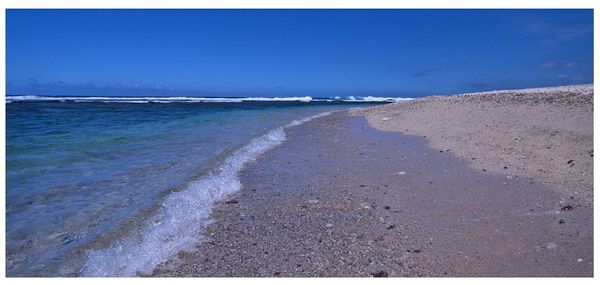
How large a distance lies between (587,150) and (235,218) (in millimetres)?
5658

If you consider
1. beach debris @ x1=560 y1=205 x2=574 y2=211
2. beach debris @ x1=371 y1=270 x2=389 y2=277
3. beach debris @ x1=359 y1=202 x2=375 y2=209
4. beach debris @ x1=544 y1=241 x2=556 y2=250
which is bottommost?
beach debris @ x1=371 y1=270 x2=389 y2=277

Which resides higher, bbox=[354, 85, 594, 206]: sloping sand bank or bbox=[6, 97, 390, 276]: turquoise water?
bbox=[354, 85, 594, 206]: sloping sand bank

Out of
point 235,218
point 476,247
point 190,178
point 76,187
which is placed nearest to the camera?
point 476,247

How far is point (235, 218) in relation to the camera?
13.0 feet

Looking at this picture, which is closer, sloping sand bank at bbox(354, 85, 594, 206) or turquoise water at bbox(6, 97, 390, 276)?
turquoise water at bbox(6, 97, 390, 276)

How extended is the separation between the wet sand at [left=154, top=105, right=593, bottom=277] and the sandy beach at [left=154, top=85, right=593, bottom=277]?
0.01 metres

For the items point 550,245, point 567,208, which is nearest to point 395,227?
point 550,245

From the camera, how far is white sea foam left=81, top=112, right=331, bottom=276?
3016mm

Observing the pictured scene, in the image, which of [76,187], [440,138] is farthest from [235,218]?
[440,138]

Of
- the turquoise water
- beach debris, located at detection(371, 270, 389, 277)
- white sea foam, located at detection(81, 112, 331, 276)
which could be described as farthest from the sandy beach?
the turquoise water

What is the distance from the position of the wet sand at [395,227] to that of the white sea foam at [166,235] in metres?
0.17

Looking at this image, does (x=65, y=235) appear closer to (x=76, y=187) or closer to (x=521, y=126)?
(x=76, y=187)

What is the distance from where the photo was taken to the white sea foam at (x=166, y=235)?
9.89ft

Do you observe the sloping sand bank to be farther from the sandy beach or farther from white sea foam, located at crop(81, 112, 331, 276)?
white sea foam, located at crop(81, 112, 331, 276)
